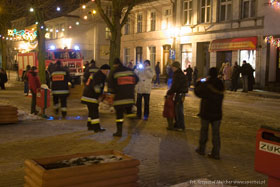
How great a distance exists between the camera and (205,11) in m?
30.4

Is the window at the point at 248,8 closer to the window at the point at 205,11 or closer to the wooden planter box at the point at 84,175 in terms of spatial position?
the window at the point at 205,11

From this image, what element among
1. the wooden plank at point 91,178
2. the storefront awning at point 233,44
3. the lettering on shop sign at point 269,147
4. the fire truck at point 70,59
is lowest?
the wooden plank at point 91,178

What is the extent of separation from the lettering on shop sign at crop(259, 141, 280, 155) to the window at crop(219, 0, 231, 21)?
25.8m

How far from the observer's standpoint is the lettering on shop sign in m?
3.69

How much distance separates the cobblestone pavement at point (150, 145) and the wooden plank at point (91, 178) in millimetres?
923

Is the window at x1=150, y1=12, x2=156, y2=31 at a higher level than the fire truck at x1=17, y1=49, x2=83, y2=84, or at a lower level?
higher

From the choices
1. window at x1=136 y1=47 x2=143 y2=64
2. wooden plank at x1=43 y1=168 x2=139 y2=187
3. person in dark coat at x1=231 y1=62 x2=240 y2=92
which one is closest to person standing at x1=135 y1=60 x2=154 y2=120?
wooden plank at x1=43 y1=168 x2=139 y2=187

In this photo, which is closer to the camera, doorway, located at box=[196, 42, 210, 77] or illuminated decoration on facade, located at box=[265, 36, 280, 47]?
illuminated decoration on facade, located at box=[265, 36, 280, 47]

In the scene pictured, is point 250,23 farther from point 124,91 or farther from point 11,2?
point 124,91

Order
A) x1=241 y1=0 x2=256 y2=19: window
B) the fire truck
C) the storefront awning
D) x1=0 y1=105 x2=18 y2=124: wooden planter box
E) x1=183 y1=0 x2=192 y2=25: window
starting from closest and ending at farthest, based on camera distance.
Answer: x1=0 y1=105 x2=18 y2=124: wooden planter box, the storefront awning, x1=241 y1=0 x2=256 y2=19: window, the fire truck, x1=183 y1=0 x2=192 y2=25: window

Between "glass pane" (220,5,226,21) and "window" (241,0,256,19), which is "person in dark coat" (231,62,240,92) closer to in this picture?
"window" (241,0,256,19)

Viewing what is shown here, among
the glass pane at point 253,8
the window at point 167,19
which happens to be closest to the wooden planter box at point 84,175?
the glass pane at point 253,8

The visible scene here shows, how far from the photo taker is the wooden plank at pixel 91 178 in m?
4.14

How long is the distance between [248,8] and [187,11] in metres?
7.06
